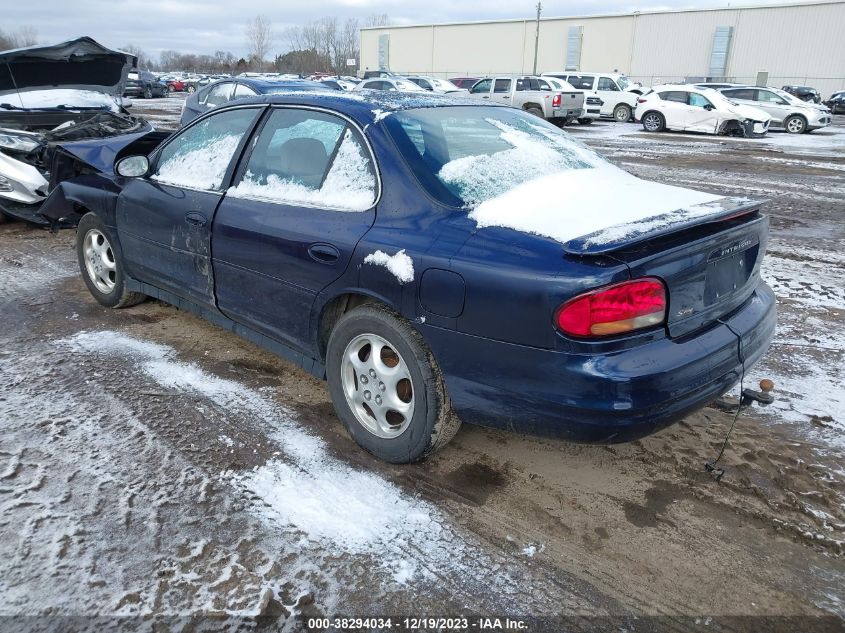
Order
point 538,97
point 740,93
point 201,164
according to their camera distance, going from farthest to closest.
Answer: point 740,93 → point 538,97 → point 201,164

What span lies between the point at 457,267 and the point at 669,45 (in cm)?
5399

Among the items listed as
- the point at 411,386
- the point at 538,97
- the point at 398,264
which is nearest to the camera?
the point at 398,264

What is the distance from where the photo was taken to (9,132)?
7305 mm

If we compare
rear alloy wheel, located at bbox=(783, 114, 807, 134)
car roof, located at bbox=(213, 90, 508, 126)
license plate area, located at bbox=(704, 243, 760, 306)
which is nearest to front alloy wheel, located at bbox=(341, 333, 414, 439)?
car roof, located at bbox=(213, 90, 508, 126)

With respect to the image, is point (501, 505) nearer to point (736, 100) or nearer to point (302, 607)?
point (302, 607)

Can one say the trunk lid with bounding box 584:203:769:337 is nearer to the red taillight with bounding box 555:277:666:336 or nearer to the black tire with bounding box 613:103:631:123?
the red taillight with bounding box 555:277:666:336

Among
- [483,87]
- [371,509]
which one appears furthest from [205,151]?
[483,87]

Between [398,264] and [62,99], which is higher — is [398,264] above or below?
below

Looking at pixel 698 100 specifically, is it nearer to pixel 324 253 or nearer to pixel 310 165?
pixel 310 165

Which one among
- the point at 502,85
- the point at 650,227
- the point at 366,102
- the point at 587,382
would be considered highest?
the point at 502,85

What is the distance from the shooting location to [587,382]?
2.39 metres

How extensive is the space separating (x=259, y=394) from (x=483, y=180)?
1786 mm

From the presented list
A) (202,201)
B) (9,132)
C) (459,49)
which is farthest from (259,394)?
(459,49)

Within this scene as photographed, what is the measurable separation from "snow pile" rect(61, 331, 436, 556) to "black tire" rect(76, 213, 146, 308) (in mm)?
1762
